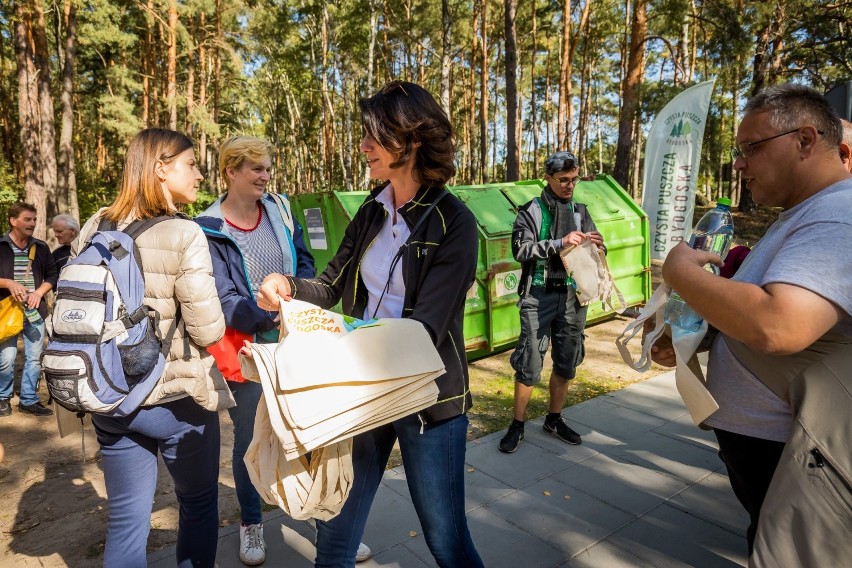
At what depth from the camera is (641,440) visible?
3.94 metres

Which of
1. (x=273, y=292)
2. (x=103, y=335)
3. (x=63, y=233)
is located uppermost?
(x=63, y=233)

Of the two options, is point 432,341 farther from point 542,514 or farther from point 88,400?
point 542,514

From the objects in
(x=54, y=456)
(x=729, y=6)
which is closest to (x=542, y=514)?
(x=54, y=456)

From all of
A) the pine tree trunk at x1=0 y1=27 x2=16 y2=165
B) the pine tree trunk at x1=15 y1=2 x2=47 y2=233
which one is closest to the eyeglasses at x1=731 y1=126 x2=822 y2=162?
the pine tree trunk at x1=15 y1=2 x2=47 y2=233

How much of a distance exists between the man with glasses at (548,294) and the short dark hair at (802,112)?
86.5 inches

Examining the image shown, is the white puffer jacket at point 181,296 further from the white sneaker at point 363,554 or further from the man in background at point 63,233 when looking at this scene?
the man in background at point 63,233

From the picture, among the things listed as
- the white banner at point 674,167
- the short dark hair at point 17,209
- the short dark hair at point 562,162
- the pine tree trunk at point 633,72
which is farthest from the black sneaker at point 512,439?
the pine tree trunk at point 633,72

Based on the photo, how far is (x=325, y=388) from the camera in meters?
1.32

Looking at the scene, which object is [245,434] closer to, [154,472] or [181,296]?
[154,472]

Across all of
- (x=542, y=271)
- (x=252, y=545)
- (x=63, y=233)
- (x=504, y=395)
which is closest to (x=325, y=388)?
(x=252, y=545)

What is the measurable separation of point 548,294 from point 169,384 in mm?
2643

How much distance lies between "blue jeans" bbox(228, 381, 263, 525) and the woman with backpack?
49cm

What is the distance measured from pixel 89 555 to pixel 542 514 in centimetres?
244

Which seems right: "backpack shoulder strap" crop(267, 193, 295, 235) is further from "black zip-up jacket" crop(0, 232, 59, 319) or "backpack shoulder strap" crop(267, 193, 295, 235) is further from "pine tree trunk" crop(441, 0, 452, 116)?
"pine tree trunk" crop(441, 0, 452, 116)
